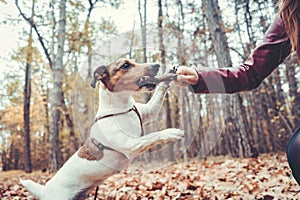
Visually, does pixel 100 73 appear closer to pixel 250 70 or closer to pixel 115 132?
pixel 115 132

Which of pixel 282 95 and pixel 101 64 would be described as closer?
pixel 101 64

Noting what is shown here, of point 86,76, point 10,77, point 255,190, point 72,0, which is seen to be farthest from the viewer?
point 10,77

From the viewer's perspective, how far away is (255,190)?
2.69 m

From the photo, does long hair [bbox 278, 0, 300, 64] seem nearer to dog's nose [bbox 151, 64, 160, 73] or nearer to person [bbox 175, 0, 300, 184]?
person [bbox 175, 0, 300, 184]

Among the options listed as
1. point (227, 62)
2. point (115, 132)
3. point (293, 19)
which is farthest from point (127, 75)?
point (227, 62)

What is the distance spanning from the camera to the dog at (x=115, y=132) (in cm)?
130

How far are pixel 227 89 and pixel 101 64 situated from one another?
61 centimetres

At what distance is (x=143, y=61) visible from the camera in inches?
55.8

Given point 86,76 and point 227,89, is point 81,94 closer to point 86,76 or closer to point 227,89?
point 86,76

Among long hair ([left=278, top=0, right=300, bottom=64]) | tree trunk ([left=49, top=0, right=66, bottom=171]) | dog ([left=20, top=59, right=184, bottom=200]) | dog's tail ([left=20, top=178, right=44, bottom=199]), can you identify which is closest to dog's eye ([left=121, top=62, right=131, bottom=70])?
dog ([left=20, top=59, right=184, bottom=200])

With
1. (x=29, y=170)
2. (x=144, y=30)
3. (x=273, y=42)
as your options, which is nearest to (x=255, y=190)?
(x=273, y=42)

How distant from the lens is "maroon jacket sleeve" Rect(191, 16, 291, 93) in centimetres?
138

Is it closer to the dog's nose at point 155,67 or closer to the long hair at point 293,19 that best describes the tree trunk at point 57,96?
the dog's nose at point 155,67

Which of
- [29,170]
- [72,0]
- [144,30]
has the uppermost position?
[72,0]
